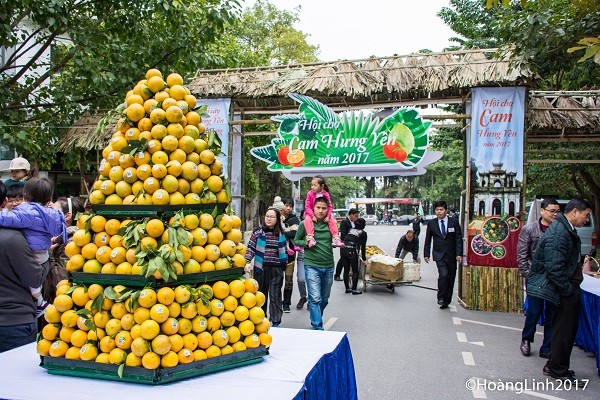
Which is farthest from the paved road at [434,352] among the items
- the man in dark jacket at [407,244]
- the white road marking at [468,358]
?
the man in dark jacket at [407,244]

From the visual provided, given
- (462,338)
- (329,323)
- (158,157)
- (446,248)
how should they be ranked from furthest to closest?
(446,248) < (329,323) < (462,338) < (158,157)

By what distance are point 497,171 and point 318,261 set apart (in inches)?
175

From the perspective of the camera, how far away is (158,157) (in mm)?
3043

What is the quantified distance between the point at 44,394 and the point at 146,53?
26.8ft

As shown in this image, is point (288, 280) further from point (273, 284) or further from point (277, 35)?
point (277, 35)

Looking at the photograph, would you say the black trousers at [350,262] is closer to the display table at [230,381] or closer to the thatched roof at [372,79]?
the thatched roof at [372,79]

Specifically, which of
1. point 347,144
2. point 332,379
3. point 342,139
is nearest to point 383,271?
point 347,144

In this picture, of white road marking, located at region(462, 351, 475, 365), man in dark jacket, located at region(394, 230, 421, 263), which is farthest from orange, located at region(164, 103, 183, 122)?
man in dark jacket, located at region(394, 230, 421, 263)

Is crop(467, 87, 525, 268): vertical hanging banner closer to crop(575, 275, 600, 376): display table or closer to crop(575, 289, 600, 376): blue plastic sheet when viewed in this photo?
crop(575, 275, 600, 376): display table

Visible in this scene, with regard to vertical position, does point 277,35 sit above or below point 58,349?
above

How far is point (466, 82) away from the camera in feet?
32.0

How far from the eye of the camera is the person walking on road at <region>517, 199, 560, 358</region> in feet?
21.3

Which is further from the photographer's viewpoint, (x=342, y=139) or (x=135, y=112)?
(x=342, y=139)

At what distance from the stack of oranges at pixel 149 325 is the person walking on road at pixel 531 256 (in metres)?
4.57
